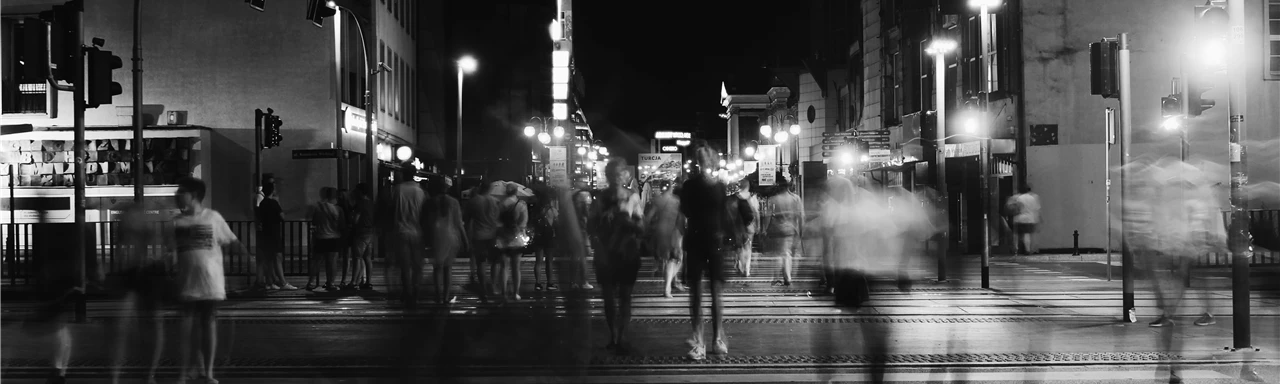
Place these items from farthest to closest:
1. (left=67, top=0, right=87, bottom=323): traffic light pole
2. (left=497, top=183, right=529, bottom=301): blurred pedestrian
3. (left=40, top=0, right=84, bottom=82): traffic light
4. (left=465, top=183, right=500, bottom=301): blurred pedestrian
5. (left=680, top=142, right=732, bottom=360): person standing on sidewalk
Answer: (left=465, top=183, right=500, bottom=301): blurred pedestrian < (left=497, top=183, right=529, bottom=301): blurred pedestrian < (left=40, top=0, right=84, bottom=82): traffic light < (left=67, top=0, right=87, bottom=323): traffic light pole < (left=680, top=142, right=732, bottom=360): person standing on sidewalk

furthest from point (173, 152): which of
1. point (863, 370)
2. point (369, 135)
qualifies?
point (863, 370)

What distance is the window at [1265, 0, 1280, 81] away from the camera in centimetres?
2703

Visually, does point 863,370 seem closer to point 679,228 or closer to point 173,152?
point 679,228

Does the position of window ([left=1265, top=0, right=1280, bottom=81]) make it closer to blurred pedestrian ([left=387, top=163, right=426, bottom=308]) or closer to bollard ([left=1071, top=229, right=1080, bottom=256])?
bollard ([left=1071, top=229, right=1080, bottom=256])

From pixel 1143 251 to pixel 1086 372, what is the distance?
1263 mm

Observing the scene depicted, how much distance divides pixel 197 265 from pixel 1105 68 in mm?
10642

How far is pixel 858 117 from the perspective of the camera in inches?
1821

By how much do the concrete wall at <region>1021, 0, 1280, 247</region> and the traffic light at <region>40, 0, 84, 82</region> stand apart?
21845mm

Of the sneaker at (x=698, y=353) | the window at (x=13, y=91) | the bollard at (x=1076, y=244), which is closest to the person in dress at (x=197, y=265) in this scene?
the sneaker at (x=698, y=353)

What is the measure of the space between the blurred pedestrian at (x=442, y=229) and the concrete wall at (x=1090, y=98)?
18.0 meters

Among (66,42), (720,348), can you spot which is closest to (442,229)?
(66,42)

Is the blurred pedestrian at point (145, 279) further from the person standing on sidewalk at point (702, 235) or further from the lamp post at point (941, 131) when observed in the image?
the lamp post at point (941, 131)

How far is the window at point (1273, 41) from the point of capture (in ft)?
88.7

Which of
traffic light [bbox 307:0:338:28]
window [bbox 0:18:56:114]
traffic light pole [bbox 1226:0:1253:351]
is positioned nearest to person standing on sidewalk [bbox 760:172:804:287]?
traffic light pole [bbox 1226:0:1253:351]
